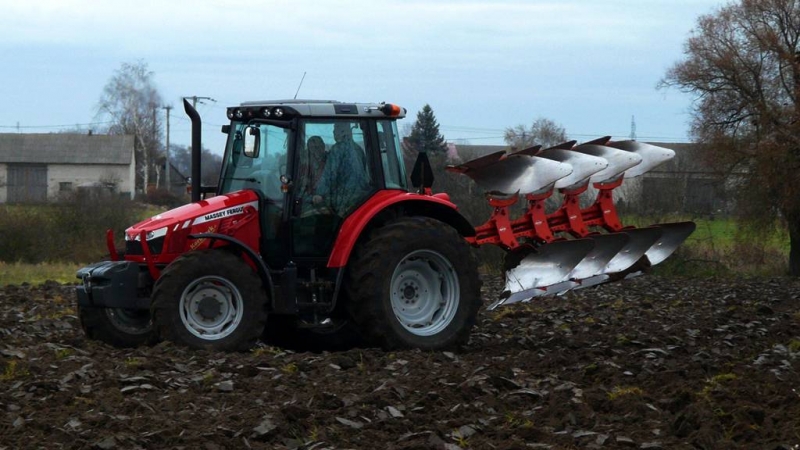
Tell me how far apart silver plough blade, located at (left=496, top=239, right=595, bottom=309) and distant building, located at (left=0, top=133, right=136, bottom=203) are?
60656 mm

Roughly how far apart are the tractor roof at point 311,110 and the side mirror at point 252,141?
10.1 inches

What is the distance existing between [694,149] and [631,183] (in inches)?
148

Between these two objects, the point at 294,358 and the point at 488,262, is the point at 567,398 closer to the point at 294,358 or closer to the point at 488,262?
the point at 294,358

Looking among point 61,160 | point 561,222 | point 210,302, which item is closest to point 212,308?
point 210,302

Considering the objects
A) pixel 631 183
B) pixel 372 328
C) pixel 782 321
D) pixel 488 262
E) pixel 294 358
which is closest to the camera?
pixel 294 358

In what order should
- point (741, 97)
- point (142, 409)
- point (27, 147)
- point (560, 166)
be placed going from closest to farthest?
point (142, 409) → point (560, 166) → point (741, 97) → point (27, 147)

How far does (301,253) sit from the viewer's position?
1028 centimetres

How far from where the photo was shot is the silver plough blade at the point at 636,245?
11.8 m

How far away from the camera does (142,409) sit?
23.7ft

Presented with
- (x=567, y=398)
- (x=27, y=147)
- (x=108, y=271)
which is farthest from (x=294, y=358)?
(x=27, y=147)

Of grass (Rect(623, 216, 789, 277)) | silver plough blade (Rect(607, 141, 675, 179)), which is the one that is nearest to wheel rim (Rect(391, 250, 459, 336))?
silver plough blade (Rect(607, 141, 675, 179))

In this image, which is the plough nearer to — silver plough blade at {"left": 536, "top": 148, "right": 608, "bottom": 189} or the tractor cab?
silver plough blade at {"left": 536, "top": 148, "right": 608, "bottom": 189}

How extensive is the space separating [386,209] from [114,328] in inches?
98.8

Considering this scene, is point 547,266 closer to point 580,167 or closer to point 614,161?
point 580,167
